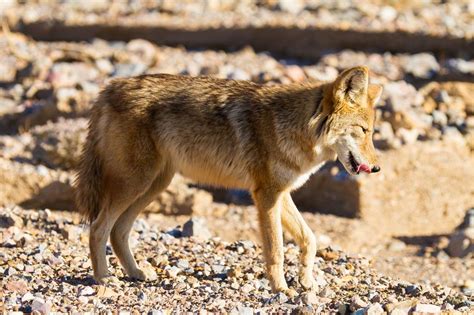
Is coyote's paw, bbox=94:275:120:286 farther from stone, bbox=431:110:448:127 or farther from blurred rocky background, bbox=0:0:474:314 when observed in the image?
stone, bbox=431:110:448:127

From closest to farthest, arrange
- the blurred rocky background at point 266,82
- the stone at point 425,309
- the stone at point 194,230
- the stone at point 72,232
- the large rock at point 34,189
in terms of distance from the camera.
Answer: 1. the stone at point 425,309
2. the blurred rocky background at point 266,82
3. the stone at point 72,232
4. the stone at point 194,230
5. the large rock at point 34,189

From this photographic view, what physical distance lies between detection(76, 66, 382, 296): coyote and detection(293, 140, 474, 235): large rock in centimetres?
440

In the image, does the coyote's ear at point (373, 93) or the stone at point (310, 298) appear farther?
the coyote's ear at point (373, 93)

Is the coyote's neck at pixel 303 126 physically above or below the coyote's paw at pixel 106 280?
above

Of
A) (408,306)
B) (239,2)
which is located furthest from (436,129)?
(239,2)

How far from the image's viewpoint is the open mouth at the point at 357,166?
7605 mm

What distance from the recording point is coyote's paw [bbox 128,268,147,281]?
7.72m

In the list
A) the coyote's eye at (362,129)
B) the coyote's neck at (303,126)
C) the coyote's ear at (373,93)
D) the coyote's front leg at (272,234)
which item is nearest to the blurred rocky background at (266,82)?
the coyote's front leg at (272,234)

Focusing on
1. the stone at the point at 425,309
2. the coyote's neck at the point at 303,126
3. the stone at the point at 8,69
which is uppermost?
the coyote's neck at the point at 303,126

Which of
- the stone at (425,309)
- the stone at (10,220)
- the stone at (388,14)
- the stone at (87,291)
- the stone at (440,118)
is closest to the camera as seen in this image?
the stone at (425,309)

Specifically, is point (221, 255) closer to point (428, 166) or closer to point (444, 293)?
point (444, 293)

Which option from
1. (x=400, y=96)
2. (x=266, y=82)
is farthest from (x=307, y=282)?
(x=400, y=96)

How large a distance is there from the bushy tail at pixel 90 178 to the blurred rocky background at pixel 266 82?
49 cm

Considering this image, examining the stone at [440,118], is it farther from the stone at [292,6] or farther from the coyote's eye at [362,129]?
the stone at [292,6]
